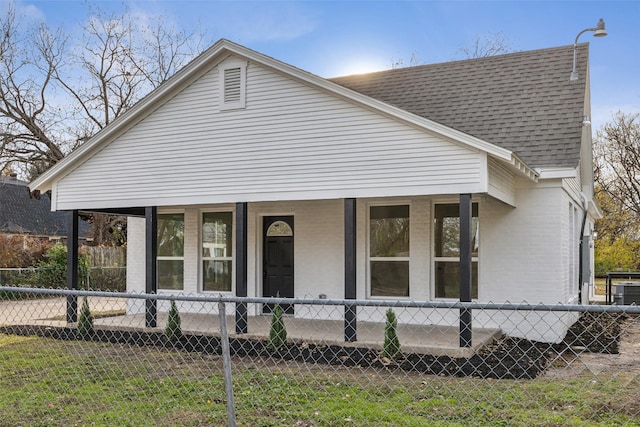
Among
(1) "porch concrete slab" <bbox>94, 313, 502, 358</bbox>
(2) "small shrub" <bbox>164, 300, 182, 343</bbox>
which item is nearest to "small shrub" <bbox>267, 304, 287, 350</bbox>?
(1) "porch concrete slab" <bbox>94, 313, 502, 358</bbox>

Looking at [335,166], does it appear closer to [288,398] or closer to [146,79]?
[288,398]

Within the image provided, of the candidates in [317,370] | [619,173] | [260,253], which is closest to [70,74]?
[260,253]

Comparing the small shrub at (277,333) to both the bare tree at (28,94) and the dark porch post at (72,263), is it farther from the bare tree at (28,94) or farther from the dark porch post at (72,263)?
the bare tree at (28,94)

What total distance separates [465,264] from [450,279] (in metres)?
2.68

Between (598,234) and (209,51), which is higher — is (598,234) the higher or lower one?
the lower one

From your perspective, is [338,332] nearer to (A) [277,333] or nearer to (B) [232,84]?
(A) [277,333]

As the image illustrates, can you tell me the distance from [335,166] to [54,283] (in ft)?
50.1

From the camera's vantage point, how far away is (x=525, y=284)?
11.0 m

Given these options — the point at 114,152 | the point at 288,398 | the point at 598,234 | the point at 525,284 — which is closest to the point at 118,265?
the point at 114,152

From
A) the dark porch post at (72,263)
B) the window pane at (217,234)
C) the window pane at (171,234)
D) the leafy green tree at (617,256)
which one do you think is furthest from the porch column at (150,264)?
the leafy green tree at (617,256)

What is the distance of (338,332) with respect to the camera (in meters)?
10.5

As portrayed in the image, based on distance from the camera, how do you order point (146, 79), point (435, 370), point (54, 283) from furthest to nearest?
1. point (146, 79)
2. point (54, 283)
3. point (435, 370)

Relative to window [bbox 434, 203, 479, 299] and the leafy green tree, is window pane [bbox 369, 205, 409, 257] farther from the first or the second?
the leafy green tree

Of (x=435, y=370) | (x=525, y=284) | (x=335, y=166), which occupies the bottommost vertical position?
(x=435, y=370)
